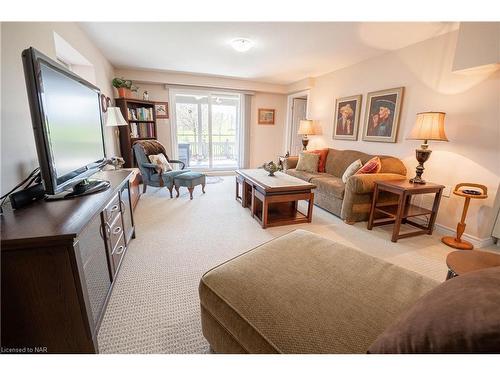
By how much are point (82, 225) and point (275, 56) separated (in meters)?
3.49

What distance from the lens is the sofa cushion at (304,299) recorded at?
29.0 inches

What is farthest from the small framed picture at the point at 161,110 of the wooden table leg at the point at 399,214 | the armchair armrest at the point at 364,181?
the wooden table leg at the point at 399,214

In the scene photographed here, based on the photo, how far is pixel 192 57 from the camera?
354cm

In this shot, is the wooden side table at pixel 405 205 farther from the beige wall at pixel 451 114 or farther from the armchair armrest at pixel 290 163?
the armchair armrest at pixel 290 163

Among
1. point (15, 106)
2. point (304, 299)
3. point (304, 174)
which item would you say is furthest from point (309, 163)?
point (15, 106)

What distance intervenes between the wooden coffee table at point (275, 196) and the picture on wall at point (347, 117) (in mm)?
1593

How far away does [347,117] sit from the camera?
12.6ft

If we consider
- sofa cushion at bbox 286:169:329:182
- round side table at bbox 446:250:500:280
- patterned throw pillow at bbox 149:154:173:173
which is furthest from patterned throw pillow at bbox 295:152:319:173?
round side table at bbox 446:250:500:280

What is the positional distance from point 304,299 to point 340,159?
3.25 meters

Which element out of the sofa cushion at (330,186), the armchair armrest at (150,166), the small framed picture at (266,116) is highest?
the small framed picture at (266,116)

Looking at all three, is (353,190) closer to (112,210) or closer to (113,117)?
(112,210)
